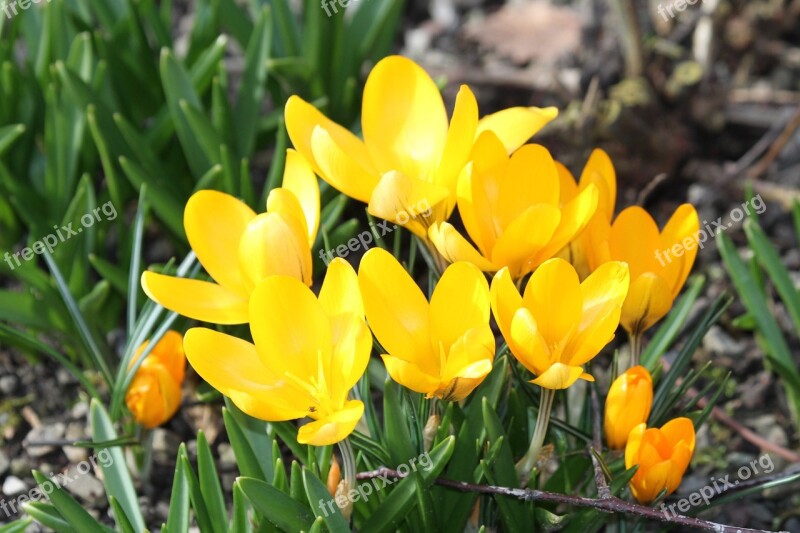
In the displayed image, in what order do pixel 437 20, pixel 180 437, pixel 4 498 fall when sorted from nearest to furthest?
pixel 4 498 → pixel 180 437 → pixel 437 20

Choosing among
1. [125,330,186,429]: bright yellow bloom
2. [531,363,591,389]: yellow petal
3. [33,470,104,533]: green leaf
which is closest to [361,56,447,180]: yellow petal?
[531,363,591,389]: yellow petal

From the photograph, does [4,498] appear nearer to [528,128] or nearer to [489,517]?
[489,517]

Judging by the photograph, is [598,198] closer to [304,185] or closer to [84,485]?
[304,185]

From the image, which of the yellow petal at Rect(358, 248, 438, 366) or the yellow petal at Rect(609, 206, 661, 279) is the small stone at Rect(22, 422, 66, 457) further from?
the yellow petal at Rect(609, 206, 661, 279)

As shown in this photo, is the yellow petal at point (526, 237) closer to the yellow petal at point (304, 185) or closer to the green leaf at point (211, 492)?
the yellow petal at point (304, 185)

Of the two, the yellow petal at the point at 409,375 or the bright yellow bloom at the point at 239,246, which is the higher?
the bright yellow bloom at the point at 239,246

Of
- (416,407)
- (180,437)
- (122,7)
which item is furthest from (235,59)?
(416,407)

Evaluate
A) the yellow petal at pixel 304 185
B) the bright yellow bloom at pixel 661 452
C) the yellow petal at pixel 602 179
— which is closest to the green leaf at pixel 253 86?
the yellow petal at pixel 304 185
